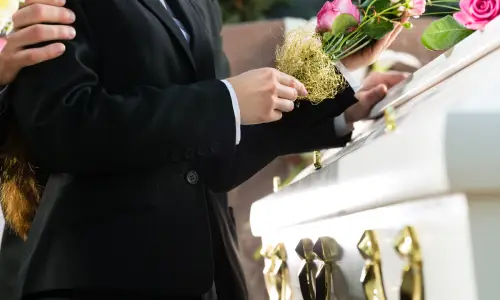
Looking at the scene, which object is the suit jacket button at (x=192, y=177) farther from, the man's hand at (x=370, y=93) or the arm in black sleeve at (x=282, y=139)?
the man's hand at (x=370, y=93)

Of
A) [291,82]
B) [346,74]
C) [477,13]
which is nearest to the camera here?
[477,13]

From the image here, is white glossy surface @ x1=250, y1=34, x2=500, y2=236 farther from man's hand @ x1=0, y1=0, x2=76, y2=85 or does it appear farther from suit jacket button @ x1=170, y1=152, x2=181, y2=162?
man's hand @ x1=0, y1=0, x2=76, y2=85

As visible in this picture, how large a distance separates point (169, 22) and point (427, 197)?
1.47ft

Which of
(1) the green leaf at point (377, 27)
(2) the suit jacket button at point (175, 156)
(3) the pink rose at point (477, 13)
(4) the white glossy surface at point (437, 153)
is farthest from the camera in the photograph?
(1) the green leaf at point (377, 27)

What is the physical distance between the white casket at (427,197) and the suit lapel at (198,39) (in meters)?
0.21

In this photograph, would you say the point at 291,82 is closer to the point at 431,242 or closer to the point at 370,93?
→ the point at 370,93

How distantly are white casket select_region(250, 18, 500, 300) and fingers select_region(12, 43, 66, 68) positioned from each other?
30 centimetres

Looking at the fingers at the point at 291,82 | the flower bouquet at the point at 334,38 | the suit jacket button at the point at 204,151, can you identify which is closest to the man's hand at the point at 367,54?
the flower bouquet at the point at 334,38

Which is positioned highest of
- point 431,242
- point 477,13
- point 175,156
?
point 477,13

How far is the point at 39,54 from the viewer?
27.5 inches

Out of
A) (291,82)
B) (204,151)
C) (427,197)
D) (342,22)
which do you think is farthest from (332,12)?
(427,197)

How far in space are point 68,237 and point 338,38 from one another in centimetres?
39

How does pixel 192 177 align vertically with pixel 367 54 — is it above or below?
below

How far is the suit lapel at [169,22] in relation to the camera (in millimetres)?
783
